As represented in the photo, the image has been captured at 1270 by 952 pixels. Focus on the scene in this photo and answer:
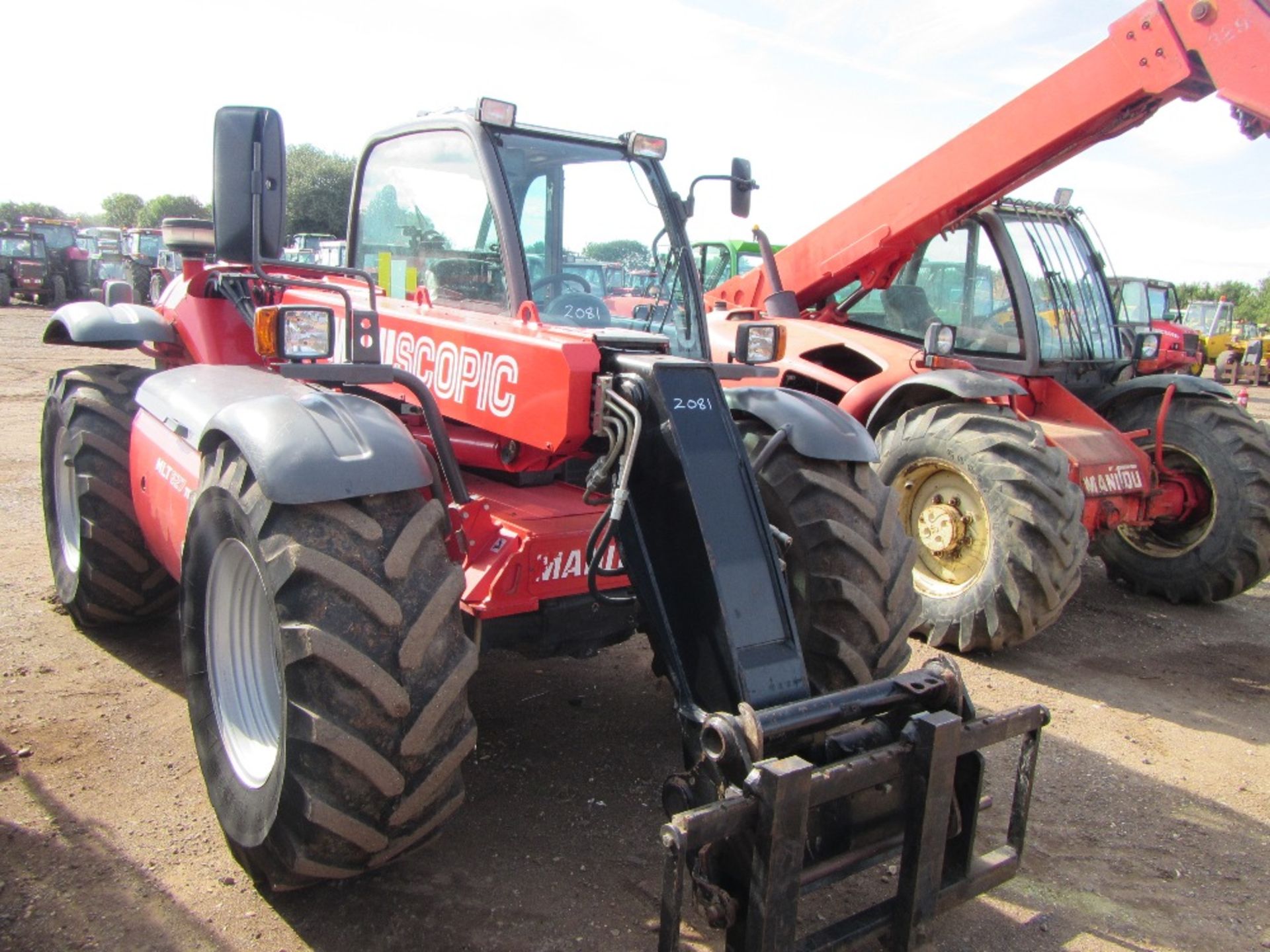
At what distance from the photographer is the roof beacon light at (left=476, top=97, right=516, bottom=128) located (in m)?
3.42

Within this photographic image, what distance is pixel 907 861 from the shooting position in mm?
2377

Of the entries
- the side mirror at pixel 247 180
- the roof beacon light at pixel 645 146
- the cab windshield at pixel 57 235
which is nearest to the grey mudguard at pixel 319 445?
the side mirror at pixel 247 180

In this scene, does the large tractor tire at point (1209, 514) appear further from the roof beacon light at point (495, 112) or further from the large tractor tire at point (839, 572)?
the roof beacon light at point (495, 112)

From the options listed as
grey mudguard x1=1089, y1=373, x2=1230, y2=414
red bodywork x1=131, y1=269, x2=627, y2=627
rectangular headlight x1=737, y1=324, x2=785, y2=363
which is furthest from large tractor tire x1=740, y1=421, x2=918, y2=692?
grey mudguard x1=1089, y1=373, x2=1230, y2=414

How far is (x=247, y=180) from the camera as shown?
3.19 m

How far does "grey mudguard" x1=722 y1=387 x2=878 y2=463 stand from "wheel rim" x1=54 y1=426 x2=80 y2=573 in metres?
3.23

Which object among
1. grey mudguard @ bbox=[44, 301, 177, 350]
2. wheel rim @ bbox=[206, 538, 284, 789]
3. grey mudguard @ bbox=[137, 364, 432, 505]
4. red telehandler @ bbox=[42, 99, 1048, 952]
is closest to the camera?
red telehandler @ bbox=[42, 99, 1048, 952]

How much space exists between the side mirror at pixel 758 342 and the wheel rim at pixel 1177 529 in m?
3.85

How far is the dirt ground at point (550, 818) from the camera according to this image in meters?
2.76

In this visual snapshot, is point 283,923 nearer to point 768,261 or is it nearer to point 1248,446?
point 768,261

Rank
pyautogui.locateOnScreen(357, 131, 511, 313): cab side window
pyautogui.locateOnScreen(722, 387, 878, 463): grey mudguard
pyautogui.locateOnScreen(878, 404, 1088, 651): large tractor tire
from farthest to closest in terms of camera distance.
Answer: pyautogui.locateOnScreen(878, 404, 1088, 651): large tractor tire < pyautogui.locateOnScreen(357, 131, 511, 313): cab side window < pyautogui.locateOnScreen(722, 387, 878, 463): grey mudguard

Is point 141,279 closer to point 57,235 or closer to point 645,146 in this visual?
point 57,235

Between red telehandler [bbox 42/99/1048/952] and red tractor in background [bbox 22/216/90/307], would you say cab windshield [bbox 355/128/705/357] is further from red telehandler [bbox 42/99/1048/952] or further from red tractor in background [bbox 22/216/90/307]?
red tractor in background [bbox 22/216/90/307]

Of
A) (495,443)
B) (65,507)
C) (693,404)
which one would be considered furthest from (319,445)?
(65,507)
